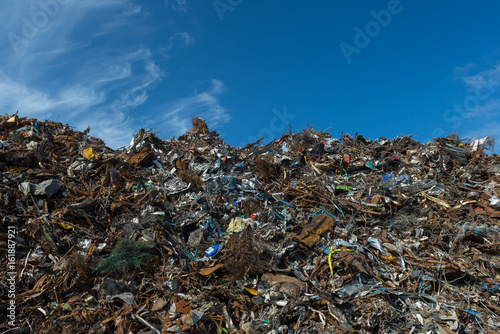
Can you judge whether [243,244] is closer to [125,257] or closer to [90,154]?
[125,257]

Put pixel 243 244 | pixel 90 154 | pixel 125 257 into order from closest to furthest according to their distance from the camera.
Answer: pixel 125 257, pixel 243 244, pixel 90 154

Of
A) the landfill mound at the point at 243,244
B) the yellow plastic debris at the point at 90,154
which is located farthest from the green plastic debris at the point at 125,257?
the yellow plastic debris at the point at 90,154

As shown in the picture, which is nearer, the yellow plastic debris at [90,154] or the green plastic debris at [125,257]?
the green plastic debris at [125,257]

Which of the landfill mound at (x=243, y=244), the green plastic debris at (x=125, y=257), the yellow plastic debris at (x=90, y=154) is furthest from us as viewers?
the yellow plastic debris at (x=90, y=154)

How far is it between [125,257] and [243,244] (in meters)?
2.22

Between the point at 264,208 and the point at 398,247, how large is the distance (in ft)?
10.1

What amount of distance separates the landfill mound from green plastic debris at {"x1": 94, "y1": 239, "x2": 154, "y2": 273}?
0.03 meters

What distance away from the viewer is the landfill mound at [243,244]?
4832 mm

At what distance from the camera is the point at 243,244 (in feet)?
18.2

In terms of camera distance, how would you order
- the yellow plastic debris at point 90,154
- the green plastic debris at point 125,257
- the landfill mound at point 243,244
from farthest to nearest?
the yellow plastic debris at point 90,154 < the green plastic debris at point 125,257 < the landfill mound at point 243,244

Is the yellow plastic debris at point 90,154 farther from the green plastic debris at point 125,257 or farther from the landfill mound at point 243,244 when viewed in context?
the green plastic debris at point 125,257

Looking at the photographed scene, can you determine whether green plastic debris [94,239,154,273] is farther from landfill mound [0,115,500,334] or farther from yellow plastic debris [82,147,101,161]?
yellow plastic debris [82,147,101,161]

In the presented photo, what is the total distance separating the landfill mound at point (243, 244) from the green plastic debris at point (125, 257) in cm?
3

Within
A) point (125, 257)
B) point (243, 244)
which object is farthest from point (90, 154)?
point (243, 244)
